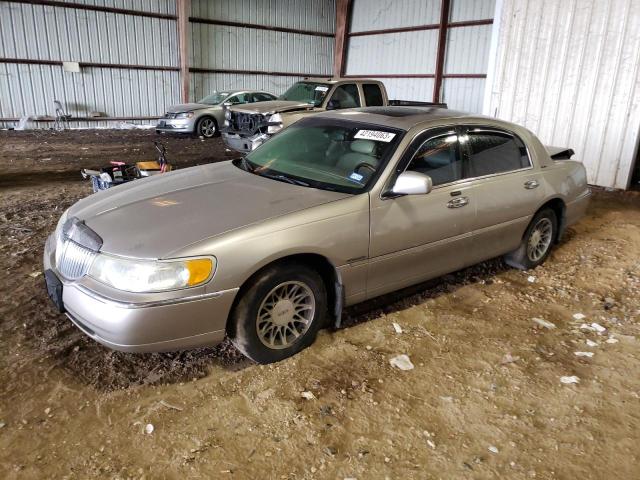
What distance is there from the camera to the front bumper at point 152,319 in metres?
2.75

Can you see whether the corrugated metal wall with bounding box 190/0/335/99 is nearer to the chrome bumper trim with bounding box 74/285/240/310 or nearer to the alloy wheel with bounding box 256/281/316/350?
the alloy wheel with bounding box 256/281/316/350

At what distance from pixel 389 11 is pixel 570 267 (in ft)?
53.4

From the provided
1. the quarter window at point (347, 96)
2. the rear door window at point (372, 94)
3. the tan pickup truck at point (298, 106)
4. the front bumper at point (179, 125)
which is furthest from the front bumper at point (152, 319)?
the front bumper at point (179, 125)

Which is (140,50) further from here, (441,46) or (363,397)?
(363,397)

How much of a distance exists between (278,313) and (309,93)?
28.3 ft

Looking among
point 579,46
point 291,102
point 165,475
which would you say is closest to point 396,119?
point 165,475

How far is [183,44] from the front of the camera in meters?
17.2

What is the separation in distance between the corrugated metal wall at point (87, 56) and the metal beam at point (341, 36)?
689 cm

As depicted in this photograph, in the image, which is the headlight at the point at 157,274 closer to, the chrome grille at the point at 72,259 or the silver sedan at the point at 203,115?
the chrome grille at the point at 72,259

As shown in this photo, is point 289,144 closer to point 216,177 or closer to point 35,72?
point 216,177

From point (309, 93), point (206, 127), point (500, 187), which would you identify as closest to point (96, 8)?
point (206, 127)

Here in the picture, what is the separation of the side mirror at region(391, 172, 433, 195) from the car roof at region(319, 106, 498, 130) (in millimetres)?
559

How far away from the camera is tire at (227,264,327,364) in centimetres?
306

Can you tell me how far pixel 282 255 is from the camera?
308 cm
